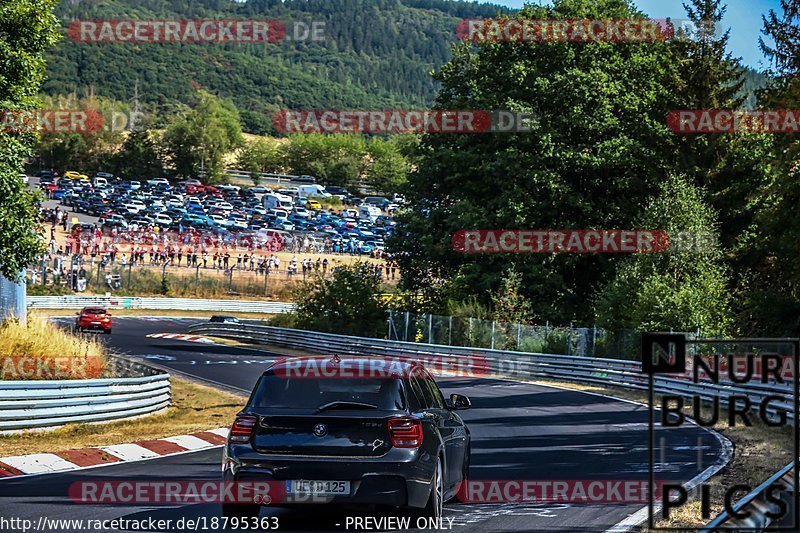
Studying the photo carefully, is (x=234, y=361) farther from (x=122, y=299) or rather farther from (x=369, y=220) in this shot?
(x=369, y=220)

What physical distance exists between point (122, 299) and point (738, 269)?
131 ft

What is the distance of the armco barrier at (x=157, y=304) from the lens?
64.9 m

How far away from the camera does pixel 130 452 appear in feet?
51.4

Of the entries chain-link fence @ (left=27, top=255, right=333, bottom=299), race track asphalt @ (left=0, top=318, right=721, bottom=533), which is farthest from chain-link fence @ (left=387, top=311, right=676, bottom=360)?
chain-link fence @ (left=27, top=255, right=333, bottom=299)

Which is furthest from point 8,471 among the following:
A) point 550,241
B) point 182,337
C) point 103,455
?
point 182,337

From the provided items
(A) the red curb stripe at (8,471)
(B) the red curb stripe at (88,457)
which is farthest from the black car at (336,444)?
(B) the red curb stripe at (88,457)

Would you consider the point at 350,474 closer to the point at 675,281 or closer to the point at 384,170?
the point at 675,281

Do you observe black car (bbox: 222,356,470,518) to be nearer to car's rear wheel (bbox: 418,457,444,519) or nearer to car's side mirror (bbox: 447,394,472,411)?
car's rear wheel (bbox: 418,457,444,519)

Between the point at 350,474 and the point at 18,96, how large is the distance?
16795 mm

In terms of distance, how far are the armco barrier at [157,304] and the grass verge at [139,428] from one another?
41.7 meters

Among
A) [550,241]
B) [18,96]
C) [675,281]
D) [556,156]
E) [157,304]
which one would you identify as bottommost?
[157,304]

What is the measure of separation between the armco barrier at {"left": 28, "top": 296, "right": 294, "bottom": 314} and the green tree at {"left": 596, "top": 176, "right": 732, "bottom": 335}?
→ 32.5m

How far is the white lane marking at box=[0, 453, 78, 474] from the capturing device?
13.8 m

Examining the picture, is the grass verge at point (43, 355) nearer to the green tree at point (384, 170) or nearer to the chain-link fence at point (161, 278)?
the chain-link fence at point (161, 278)
